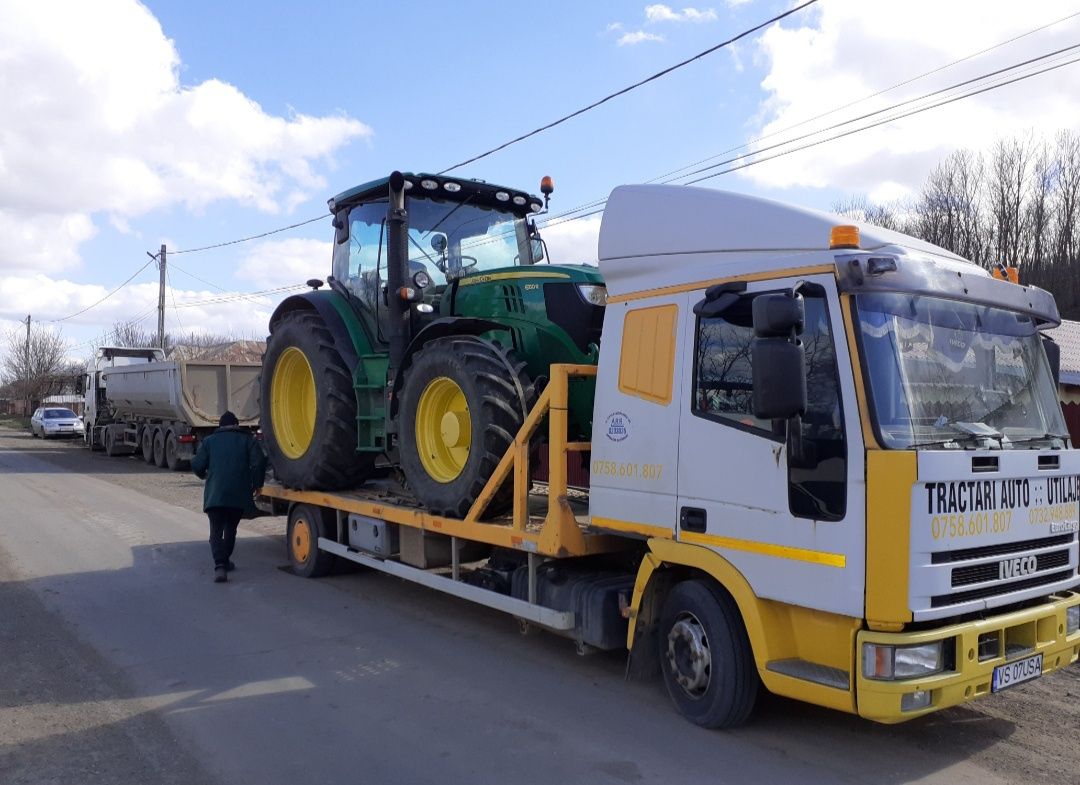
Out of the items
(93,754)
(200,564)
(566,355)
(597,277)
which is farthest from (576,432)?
(200,564)

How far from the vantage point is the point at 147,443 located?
22.6 meters

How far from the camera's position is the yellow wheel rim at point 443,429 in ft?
21.7

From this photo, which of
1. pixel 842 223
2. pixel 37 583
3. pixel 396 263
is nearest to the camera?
pixel 842 223

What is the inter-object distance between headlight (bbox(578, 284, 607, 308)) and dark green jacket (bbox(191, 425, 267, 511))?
171 inches

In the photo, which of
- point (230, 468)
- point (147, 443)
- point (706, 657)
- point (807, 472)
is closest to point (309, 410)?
point (230, 468)

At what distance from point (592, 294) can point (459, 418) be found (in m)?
1.38

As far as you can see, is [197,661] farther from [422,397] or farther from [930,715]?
[930,715]

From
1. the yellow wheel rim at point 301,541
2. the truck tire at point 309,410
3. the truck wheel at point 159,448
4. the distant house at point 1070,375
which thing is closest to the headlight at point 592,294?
the truck tire at point 309,410

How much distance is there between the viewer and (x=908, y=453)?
12.5 feet

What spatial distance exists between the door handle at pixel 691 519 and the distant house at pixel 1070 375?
1108 centimetres

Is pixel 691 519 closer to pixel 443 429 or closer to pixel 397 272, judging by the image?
pixel 443 429

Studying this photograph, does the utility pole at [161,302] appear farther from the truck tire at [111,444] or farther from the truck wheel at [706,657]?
the truck wheel at [706,657]

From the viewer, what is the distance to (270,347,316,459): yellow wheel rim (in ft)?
30.0

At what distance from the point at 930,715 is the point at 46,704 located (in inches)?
205
